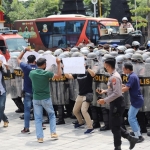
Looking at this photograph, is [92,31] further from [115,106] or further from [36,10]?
[36,10]

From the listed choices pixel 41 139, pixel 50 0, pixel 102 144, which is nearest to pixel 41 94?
pixel 41 139

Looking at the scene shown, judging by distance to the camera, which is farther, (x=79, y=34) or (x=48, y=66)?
(x=79, y=34)

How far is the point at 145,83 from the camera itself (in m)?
9.95

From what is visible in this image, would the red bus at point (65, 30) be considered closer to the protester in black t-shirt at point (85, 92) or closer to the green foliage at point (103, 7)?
the protester in black t-shirt at point (85, 92)

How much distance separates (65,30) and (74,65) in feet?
73.3

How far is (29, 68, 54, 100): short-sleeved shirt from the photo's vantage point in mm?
9445

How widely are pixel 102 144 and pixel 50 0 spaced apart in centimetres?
4699

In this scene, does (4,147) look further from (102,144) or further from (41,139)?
(102,144)

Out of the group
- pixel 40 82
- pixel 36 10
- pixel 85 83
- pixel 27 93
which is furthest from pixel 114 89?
pixel 36 10

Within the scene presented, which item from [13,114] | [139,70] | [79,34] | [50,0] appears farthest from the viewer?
[50,0]

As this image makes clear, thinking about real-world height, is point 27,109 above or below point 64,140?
above

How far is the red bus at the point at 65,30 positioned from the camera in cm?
3200

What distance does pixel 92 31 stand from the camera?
105 ft

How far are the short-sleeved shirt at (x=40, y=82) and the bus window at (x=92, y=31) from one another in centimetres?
2205
